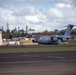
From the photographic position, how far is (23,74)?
14820mm

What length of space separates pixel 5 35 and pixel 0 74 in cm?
12021

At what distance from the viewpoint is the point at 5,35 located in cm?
13462

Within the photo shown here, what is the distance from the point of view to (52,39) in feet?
246

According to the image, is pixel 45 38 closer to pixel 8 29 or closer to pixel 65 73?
pixel 65 73

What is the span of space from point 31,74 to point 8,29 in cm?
14850

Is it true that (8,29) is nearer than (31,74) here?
No

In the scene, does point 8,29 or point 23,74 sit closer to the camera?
point 23,74

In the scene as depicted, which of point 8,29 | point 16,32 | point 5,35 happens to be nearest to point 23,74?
point 5,35

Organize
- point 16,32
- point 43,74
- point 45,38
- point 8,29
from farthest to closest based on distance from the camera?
point 16,32 < point 8,29 < point 45,38 < point 43,74

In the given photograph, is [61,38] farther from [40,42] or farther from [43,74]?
[43,74]

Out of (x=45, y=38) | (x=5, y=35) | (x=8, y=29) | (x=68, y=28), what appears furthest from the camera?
(x=8, y=29)

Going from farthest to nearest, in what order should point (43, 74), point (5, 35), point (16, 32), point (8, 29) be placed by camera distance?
1. point (16, 32)
2. point (8, 29)
3. point (5, 35)
4. point (43, 74)

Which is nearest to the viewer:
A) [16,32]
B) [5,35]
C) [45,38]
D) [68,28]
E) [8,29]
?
[45,38]

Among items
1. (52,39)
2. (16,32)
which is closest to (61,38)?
(52,39)
